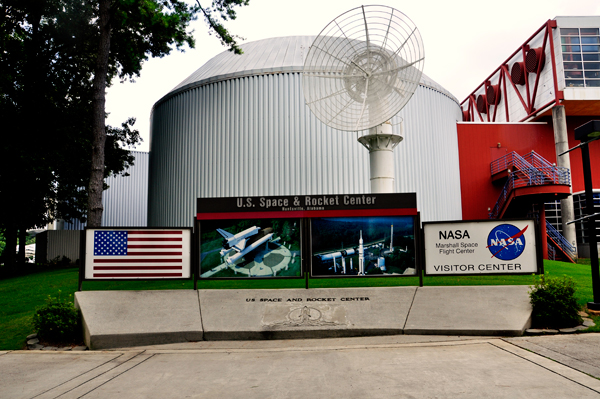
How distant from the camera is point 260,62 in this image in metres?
28.5

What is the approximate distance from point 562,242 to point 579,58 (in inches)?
545

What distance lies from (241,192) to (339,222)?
1597cm

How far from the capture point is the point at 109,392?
5684 millimetres

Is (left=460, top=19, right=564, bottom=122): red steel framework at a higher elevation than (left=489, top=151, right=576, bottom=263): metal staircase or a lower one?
higher

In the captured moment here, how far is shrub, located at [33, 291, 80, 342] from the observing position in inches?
350

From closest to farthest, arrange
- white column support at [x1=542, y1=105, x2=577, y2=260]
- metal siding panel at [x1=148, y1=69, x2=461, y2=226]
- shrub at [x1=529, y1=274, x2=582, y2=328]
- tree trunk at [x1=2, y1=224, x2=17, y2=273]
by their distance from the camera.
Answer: shrub at [x1=529, y1=274, x2=582, y2=328]
metal siding panel at [x1=148, y1=69, x2=461, y2=226]
tree trunk at [x1=2, y1=224, x2=17, y2=273]
white column support at [x1=542, y1=105, x2=577, y2=260]

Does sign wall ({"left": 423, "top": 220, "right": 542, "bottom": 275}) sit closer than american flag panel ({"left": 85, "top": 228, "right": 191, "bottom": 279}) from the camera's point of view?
Yes

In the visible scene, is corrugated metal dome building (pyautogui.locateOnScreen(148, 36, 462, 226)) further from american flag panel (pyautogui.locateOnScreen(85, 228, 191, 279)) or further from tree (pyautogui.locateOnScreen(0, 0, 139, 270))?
american flag panel (pyautogui.locateOnScreen(85, 228, 191, 279))

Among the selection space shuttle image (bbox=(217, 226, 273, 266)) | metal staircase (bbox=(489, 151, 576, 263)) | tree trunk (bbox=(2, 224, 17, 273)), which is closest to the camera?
space shuttle image (bbox=(217, 226, 273, 266))

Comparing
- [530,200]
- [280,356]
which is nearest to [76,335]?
[280,356]

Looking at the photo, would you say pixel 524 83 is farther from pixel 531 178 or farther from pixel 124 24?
pixel 124 24

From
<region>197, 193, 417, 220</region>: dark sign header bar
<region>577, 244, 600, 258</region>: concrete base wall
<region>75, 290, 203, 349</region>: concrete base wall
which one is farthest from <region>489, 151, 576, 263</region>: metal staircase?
<region>75, 290, 203, 349</region>: concrete base wall

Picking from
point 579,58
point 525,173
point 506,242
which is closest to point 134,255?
point 506,242

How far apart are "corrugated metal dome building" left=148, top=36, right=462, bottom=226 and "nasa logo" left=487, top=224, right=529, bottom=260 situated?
50.6 ft
